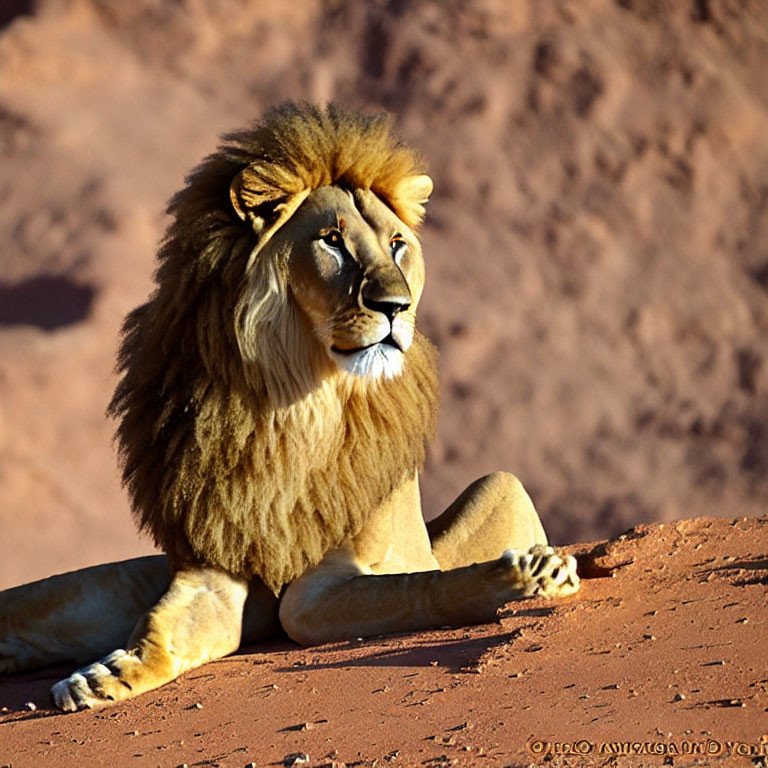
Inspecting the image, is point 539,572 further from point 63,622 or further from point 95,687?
point 63,622

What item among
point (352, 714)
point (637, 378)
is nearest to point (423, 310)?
point (637, 378)

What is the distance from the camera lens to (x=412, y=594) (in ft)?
14.6

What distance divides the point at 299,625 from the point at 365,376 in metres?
0.77

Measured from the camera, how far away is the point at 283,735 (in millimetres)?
3439

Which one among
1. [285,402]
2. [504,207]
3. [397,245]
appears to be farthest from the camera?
[504,207]

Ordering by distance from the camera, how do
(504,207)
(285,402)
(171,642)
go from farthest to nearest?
1. (504,207)
2. (285,402)
3. (171,642)

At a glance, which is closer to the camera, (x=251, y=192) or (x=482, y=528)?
(x=251, y=192)

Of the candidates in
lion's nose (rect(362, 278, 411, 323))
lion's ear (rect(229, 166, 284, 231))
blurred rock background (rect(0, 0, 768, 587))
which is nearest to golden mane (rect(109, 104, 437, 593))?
lion's ear (rect(229, 166, 284, 231))

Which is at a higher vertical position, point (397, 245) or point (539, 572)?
point (397, 245)

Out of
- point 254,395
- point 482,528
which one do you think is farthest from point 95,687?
point 482,528

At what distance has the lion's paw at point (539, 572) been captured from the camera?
14.0 ft

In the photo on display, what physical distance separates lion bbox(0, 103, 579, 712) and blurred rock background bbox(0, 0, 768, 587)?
16.6ft

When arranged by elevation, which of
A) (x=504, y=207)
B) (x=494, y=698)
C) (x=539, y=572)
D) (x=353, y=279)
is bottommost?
(x=494, y=698)

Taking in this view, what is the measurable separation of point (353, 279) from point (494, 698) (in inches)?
58.8
